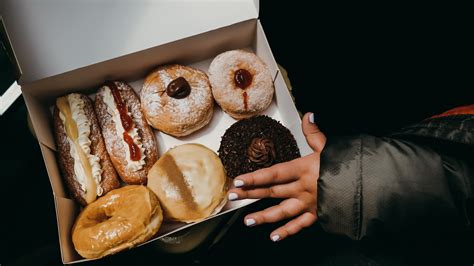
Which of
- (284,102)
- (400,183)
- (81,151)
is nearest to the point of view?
(400,183)

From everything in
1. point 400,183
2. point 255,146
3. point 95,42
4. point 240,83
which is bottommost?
point 400,183

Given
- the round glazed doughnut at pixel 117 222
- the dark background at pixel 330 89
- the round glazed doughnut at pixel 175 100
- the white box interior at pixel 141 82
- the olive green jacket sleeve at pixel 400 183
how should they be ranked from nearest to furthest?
the olive green jacket sleeve at pixel 400 183 → the round glazed doughnut at pixel 117 222 → the white box interior at pixel 141 82 → the round glazed doughnut at pixel 175 100 → the dark background at pixel 330 89

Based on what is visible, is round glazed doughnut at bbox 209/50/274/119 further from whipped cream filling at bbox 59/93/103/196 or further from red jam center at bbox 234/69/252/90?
whipped cream filling at bbox 59/93/103/196

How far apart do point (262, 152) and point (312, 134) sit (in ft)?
0.63

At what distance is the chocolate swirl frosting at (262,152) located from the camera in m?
1.31

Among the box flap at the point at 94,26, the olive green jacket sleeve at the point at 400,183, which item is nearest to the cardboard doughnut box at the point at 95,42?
the box flap at the point at 94,26

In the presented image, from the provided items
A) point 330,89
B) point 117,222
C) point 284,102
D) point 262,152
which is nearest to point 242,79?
point 284,102

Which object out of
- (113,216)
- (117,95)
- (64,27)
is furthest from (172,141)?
(64,27)

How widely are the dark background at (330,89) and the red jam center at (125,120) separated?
0.42 meters

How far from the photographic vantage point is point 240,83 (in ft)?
4.59

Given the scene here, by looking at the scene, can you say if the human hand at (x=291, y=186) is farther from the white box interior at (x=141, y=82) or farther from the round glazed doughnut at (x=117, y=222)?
the round glazed doughnut at (x=117, y=222)

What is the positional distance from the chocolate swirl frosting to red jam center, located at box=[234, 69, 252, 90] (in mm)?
210

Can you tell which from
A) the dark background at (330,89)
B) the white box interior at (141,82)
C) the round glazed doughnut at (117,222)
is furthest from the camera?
the dark background at (330,89)

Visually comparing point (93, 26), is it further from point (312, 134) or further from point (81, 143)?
point (312, 134)
